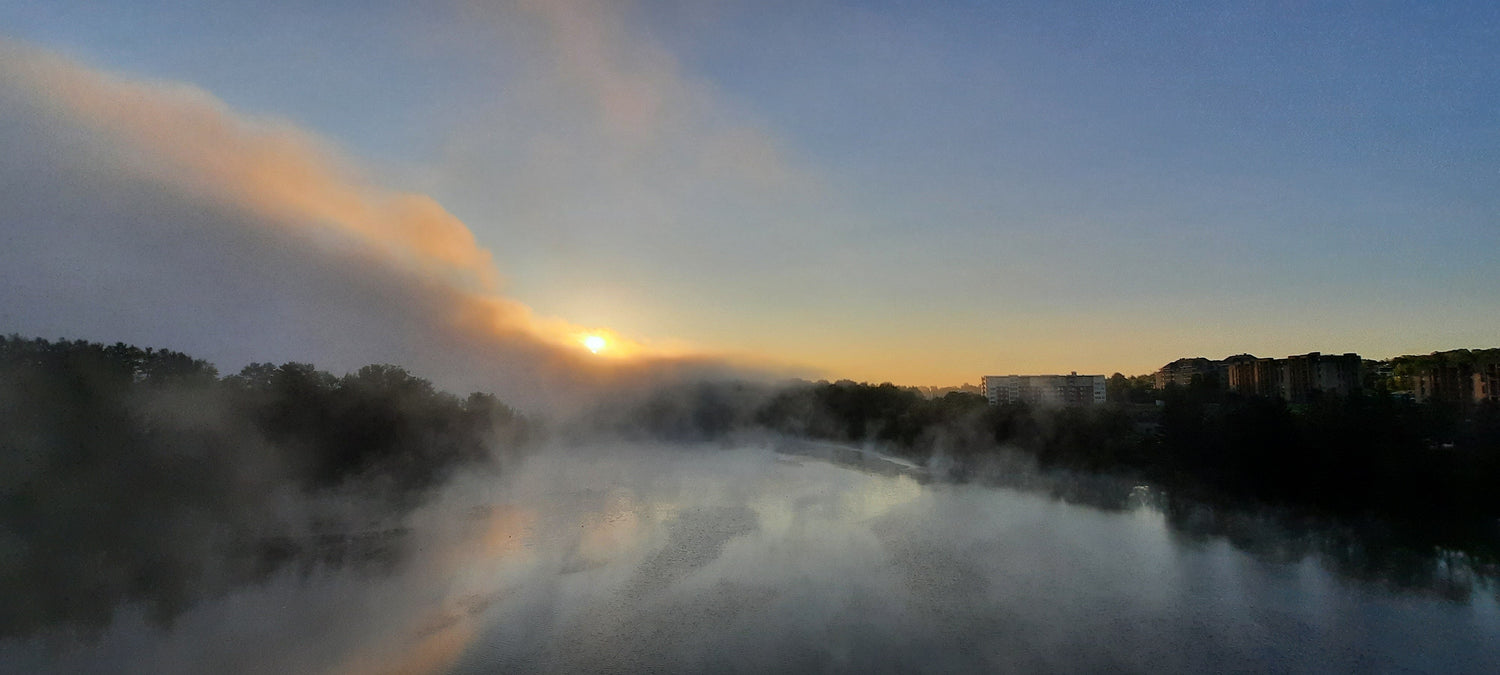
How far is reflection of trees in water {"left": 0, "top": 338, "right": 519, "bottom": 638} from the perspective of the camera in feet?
49.8

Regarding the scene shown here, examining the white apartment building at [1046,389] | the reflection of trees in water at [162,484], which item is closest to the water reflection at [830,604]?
the reflection of trees in water at [162,484]

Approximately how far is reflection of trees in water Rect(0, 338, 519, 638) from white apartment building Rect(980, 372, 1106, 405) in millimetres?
35903

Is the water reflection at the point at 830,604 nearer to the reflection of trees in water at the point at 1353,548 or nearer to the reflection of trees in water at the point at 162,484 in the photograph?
the reflection of trees in water at the point at 1353,548

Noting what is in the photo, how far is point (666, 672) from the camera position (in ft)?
33.6

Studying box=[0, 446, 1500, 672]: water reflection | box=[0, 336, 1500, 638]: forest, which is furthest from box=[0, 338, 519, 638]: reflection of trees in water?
box=[0, 446, 1500, 672]: water reflection

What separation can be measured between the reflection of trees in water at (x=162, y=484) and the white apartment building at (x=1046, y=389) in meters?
35.9

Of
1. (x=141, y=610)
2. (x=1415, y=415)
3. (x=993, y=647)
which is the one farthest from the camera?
(x=1415, y=415)

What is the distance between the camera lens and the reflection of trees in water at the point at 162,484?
15.2 metres

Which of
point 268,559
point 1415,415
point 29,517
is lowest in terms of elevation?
point 268,559

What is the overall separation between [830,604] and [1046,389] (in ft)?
137

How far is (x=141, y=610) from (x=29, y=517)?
4352mm

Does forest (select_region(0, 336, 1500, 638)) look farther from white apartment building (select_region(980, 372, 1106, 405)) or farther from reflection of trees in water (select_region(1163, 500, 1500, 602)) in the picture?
white apartment building (select_region(980, 372, 1106, 405))

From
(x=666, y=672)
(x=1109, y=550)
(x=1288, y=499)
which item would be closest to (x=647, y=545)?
(x=666, y=672)

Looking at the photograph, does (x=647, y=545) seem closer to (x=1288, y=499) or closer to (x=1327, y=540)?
(x=1327, y=540)
